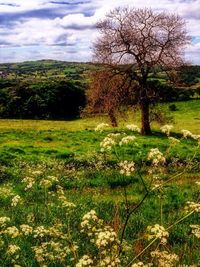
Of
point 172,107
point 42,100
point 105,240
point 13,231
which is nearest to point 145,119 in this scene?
point 13,231

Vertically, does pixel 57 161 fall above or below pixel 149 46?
below

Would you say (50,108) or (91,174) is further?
(50,108)

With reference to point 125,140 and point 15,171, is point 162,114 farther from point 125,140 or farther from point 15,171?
point 125,140

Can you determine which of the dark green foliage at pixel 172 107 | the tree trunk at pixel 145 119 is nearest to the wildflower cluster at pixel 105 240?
the tree trunk at pixel 145 119

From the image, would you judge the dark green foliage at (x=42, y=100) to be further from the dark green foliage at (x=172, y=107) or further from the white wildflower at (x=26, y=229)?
the white wildflower at (x=26, y=229)

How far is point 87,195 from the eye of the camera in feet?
57.7

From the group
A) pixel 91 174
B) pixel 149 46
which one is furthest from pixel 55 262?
pixel 149 46

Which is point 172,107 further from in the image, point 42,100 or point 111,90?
point 111,90

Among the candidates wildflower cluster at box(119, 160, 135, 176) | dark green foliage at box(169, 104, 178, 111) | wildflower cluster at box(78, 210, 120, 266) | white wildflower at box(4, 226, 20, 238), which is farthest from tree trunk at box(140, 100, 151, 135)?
dark green foliage at box(169, 104, 178, 111)

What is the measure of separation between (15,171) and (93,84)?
83.1ft

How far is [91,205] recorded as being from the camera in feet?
47.9

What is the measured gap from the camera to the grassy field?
7836 millimetres

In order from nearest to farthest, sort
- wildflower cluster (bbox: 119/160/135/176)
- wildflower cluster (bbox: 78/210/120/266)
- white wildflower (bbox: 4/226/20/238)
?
wildflower cluster (bbox: 78/210/120/266) → wildflower cluster (bbox: 119/160/135/176) → white wildflower (bbox: 4/226/20/238)

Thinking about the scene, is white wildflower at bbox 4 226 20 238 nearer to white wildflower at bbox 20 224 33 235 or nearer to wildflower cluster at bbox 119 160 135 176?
white wildflower at bbox 20 224 33 235
